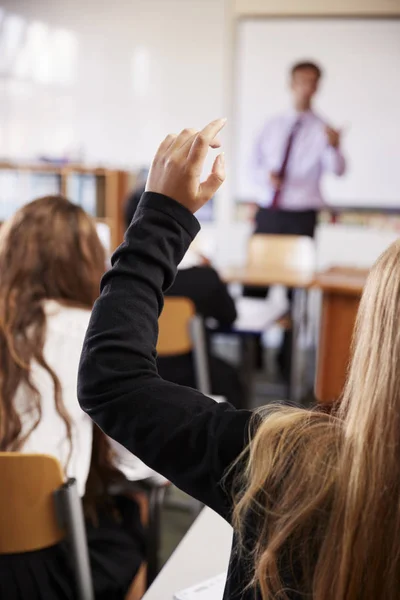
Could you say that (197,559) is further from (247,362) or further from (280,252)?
(280,252)

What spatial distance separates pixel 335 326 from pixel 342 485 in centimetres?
300

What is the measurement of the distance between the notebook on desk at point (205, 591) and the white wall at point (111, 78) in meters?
5.14

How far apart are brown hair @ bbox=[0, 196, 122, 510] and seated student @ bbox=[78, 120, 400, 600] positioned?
2.80ft

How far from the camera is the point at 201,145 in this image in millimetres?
702

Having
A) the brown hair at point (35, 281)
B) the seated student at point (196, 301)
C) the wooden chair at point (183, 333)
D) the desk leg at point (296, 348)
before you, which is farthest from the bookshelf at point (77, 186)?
the brown hair at point (35, 281)

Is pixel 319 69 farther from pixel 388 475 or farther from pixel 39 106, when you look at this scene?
pixel 388 475

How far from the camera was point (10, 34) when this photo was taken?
6090mm

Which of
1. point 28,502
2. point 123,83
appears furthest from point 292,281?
point 123,83

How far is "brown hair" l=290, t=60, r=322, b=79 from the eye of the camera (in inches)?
223

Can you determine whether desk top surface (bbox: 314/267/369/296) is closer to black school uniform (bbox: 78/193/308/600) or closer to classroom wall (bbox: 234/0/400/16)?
classroom wall (bbox: 234/0/400/16)

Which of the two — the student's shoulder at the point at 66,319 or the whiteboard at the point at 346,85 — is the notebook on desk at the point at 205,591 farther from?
the whiteboard at the point at 346,85

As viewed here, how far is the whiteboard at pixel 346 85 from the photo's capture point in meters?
5.60

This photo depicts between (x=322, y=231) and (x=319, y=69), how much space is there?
1260mm

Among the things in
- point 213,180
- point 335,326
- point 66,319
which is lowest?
point 335,326
